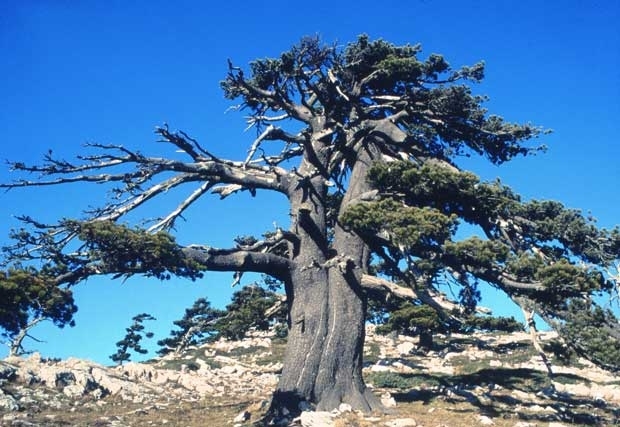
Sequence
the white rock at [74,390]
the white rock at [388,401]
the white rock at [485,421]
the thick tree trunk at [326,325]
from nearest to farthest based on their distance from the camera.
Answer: the white rock at [485,421], the thick tree trunk at [326,325], the white rock at [388,401], the white rock at [74,390]

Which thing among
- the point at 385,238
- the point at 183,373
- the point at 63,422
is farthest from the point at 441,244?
the point at 183,373

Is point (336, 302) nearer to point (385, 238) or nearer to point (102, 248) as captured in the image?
point (385, 238)

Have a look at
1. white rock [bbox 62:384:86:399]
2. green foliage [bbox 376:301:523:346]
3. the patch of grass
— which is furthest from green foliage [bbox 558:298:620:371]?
white rock [bbox 62:384:86:399]

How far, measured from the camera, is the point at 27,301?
976 cm

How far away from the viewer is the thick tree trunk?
13.3 metres

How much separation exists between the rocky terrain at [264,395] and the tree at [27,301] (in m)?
2.83

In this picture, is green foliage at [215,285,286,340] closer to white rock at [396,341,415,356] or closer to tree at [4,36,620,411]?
tree at [4,36,620,411]

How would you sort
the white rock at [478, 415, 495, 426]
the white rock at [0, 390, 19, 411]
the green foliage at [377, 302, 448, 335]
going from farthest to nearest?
the green foliage at [377, 302, 448, 335]
the white rock at [0, 390, 19, 411]
the white rock at [478, 415, 495, 426]

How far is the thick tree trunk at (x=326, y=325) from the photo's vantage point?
43.8 ft

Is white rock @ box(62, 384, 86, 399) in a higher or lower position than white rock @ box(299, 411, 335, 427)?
higher

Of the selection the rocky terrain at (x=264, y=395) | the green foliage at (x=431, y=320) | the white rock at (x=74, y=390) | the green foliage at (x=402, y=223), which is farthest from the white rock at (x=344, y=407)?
the white rock at (x=74, y=390)

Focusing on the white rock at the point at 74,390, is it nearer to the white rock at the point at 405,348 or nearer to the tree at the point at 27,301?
the tree at the point at 27,301

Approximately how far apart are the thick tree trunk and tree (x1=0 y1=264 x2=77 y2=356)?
16.4 feet

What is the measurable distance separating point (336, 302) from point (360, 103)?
5891 mm
